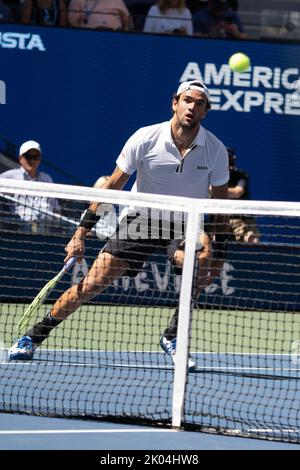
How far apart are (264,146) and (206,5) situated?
1.83m

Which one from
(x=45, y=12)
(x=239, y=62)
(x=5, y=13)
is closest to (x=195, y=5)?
(x=239, y=62)

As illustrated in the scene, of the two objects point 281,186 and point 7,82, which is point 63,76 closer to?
point 7,82

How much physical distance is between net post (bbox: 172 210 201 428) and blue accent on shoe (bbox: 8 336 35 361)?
1713mm

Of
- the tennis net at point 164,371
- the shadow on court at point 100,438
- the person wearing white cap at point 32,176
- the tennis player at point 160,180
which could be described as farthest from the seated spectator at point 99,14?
the shadow on court at point 100,438

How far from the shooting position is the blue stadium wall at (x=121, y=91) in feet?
43.8

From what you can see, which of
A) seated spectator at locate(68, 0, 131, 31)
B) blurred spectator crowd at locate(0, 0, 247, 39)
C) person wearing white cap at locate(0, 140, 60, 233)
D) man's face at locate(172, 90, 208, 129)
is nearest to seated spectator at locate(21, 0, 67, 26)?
blurred spectator crowd at locate(0, 0, 247, 39)

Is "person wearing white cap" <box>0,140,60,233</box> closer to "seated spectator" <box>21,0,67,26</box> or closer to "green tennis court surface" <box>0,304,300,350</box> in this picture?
"green tennis court surface" <box>0,304,300,350</box>

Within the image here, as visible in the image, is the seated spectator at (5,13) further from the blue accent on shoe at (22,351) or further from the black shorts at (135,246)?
the blue accent on shoe at (22,351)

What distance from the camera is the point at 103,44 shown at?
13.3 meters

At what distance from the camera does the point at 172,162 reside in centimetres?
789

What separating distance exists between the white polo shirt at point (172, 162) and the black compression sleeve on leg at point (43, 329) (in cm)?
108

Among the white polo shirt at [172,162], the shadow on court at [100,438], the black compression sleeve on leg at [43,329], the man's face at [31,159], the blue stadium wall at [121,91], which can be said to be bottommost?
the shadow on court at [100,438]

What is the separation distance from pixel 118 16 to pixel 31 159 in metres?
2.25

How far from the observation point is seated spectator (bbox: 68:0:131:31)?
13.5 meters
